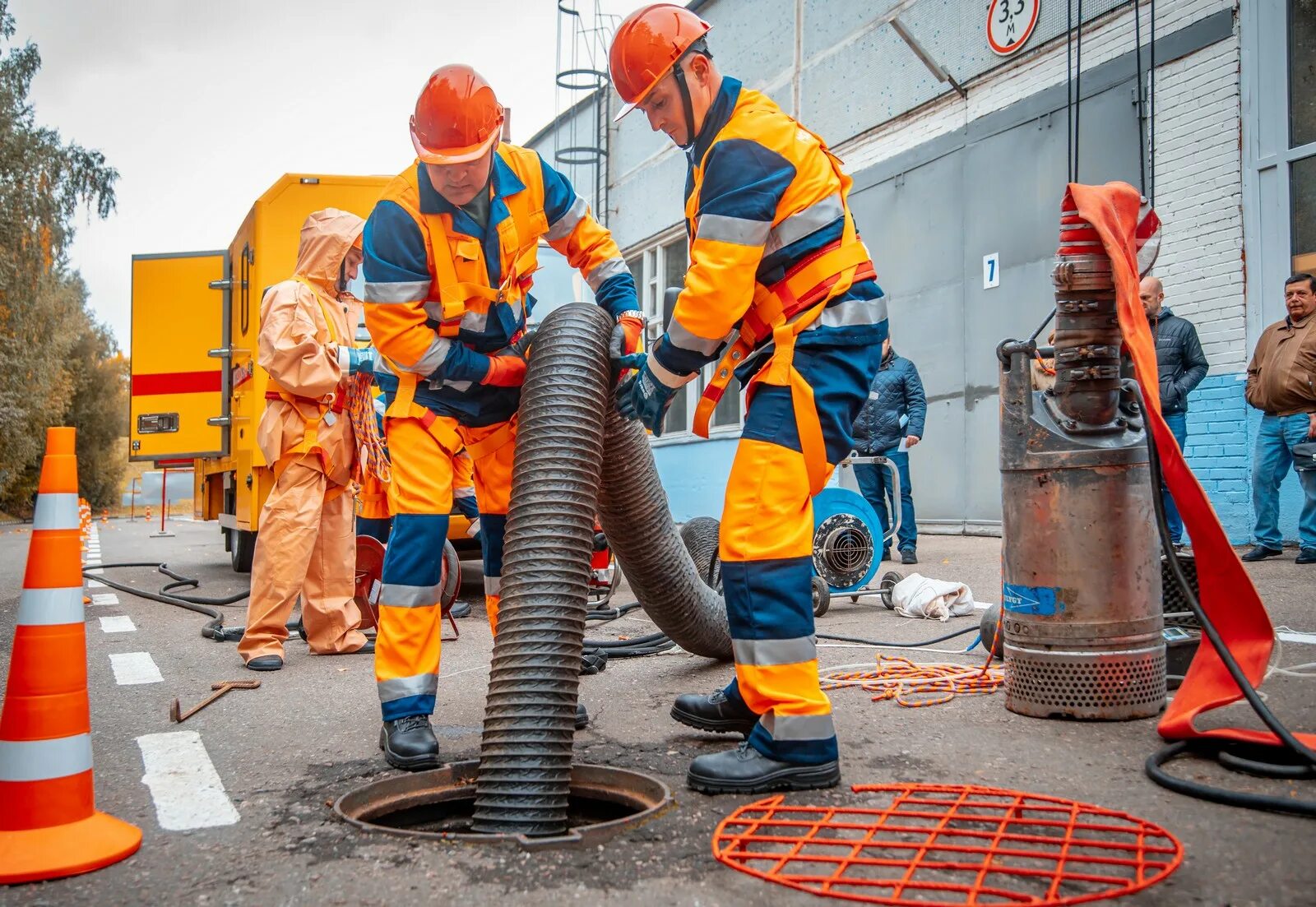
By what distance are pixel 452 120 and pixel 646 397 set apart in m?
1.01

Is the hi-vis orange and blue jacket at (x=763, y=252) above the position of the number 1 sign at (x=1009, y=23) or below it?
below

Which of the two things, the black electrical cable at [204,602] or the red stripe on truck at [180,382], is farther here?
the red stripe on truck at [180,382]

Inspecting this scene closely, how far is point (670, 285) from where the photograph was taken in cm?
1717

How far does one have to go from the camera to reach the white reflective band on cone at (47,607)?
8.60ft

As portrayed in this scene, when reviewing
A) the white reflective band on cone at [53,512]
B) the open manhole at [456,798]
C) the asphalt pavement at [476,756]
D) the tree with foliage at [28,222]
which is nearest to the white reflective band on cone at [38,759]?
the asphalt pavement at [476,756]

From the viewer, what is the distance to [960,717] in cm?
371

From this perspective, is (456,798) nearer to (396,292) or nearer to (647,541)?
(647,541)

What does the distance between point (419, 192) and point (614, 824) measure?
A: 198cm

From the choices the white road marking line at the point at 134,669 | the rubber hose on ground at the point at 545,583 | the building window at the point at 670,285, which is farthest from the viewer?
the building window at the point at 670,285

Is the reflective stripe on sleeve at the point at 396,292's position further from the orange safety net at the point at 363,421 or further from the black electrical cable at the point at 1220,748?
the orange safety net at the point at 363,421

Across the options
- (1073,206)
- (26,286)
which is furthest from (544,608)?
(26,286)

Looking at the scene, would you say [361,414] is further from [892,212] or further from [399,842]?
[892,212]

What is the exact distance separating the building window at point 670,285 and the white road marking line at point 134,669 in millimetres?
11465

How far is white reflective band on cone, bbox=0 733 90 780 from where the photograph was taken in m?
2.48
